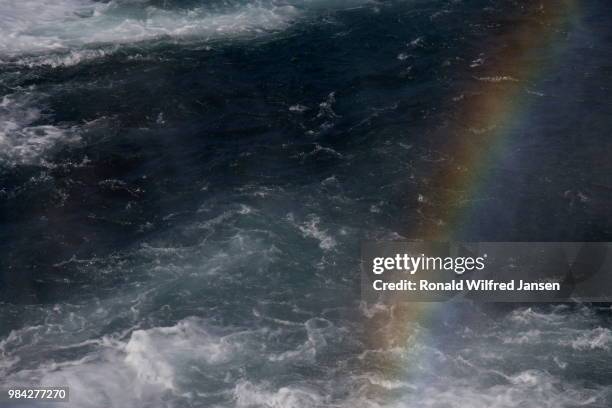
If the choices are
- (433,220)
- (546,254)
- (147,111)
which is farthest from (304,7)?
(546,254)

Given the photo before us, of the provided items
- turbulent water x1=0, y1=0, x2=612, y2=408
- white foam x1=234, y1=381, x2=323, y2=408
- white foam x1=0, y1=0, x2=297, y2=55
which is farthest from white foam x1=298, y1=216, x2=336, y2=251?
white foam x1=0, y1=0, x2=297, y2=55

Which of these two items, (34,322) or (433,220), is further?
(433,220)

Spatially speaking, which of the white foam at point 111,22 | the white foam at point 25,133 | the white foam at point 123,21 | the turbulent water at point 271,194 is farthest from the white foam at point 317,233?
the white foam at point 111,22

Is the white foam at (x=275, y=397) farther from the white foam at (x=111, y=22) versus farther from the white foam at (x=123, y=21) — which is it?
the white foam at (x=111, y=22)

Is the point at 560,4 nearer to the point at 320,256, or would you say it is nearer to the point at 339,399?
the point at 320,256

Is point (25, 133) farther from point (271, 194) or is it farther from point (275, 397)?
point (275, 397)

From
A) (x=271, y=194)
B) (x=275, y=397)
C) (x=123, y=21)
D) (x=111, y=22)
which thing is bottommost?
(x=275, y=397)

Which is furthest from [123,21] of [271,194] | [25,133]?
[271,194]

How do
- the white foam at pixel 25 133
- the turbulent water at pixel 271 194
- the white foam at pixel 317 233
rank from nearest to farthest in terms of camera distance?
the turbulent water at pixel 271 194 < the white foam at pixel 317 233 < the white foam at pixel 25 133
